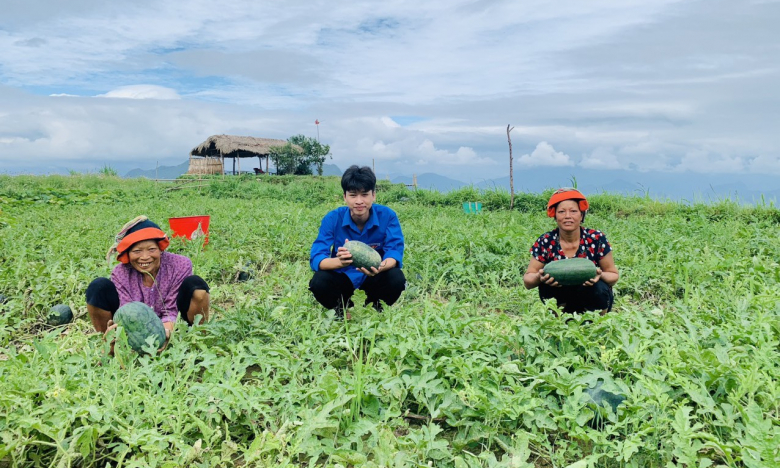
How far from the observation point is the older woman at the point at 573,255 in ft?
13.7

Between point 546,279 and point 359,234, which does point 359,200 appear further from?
point 546,279

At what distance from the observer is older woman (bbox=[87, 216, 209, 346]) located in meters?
3.86

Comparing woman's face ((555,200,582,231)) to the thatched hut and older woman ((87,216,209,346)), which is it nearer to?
older woman ((87,216,209,346))

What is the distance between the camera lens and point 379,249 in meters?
4.80

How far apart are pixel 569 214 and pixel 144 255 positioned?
9.90 feet

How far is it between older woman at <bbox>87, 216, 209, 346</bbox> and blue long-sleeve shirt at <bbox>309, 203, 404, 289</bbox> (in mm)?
1027

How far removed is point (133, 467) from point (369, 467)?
3.55 feet

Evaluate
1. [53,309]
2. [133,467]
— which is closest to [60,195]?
[53,309]

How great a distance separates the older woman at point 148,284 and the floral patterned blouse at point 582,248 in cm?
258

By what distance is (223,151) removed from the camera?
1433 inches

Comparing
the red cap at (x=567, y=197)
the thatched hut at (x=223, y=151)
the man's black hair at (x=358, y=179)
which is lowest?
the red cap at (x=567, y=197)

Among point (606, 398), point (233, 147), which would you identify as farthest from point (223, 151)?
point (606, 398)

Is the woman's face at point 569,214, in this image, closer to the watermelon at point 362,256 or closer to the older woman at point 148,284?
the watermelon at point 362,256

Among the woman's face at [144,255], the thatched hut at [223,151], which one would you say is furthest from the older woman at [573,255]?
the thatched hut at [223,151]
